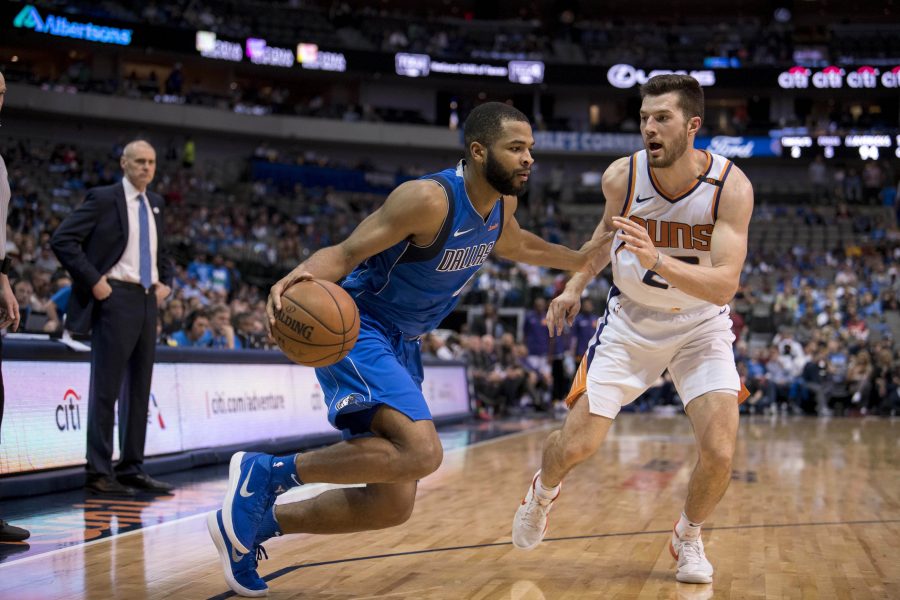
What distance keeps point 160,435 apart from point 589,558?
4.19m

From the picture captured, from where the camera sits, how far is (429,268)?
13.1 ft

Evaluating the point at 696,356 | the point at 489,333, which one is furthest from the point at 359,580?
the point at 489,333

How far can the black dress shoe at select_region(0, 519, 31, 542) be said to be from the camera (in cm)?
471

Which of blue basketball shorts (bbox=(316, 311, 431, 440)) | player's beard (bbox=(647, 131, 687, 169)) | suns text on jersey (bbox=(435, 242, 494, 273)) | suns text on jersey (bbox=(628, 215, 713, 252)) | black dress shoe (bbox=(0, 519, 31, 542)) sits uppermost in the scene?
player's beard (bbox=(647, 131, 687, 169))

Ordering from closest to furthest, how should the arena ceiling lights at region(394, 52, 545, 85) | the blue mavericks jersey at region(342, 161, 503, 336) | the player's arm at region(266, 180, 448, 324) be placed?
the player's arm at region(266, 180, 448, 324) < the blue mavericks jersey at region(342, 161, 503, 336) < the arena ceiling lights at region(394, 52, 545, 85)

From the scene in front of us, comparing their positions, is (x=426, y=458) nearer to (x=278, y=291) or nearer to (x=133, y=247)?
(x=278, y=291)

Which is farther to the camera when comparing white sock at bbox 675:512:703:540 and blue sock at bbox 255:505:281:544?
white sock at bbox 675:512:703:540

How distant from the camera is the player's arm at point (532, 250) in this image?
175 inches

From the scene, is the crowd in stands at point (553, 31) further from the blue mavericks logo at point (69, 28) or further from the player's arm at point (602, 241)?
the player's arm at point (602, 241)

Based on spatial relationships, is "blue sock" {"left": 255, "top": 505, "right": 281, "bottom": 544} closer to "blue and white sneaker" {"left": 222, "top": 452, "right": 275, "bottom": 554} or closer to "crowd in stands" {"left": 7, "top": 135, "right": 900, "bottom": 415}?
"blue and white sneaker" {"left": 222, "top": 452, "right": 275, "bottom": 554}

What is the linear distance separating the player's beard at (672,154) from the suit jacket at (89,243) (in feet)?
12.1

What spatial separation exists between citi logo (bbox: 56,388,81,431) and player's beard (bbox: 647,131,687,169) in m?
4.49

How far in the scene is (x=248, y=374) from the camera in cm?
899

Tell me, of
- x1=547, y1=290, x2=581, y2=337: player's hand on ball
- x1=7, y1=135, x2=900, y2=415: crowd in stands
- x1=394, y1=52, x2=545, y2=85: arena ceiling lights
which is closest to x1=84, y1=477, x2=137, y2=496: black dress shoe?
x1=7, y1=135, x2=900, y2=415: crowd in stands
